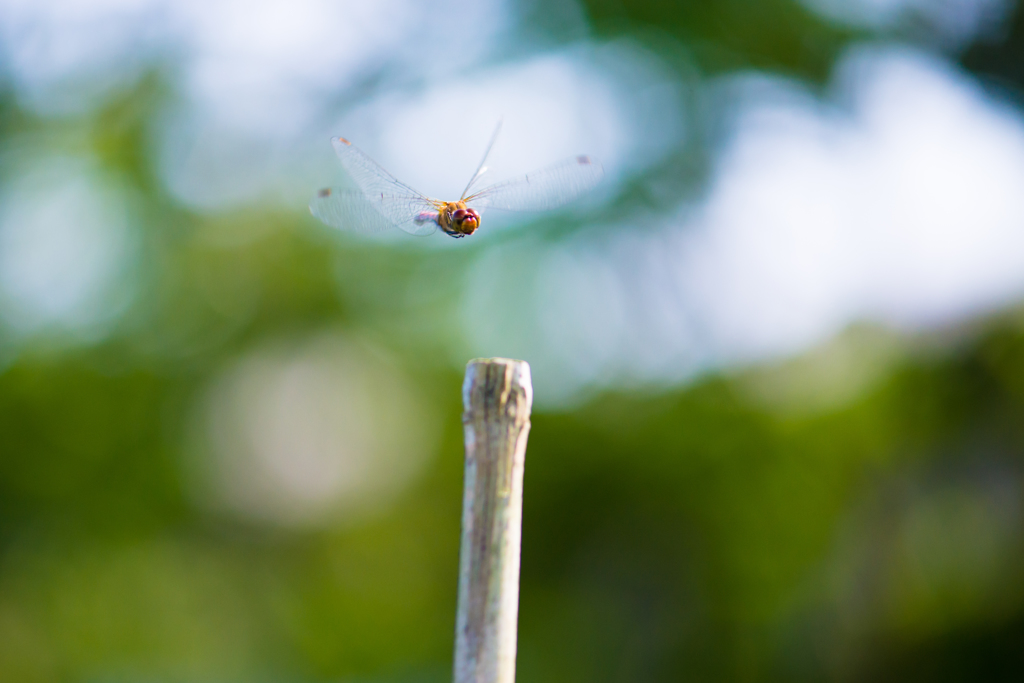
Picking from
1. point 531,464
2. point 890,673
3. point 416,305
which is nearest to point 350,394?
point 416,305

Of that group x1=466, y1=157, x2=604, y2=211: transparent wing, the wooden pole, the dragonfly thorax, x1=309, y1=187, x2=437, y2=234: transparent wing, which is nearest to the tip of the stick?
the wooden pole

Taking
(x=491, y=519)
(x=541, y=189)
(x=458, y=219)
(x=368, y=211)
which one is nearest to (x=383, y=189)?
(x=368, y=211)

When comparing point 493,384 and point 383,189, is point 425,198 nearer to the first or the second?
point 383,189

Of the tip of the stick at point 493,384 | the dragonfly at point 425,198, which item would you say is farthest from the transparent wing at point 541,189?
the tip of the stick at point 493,384

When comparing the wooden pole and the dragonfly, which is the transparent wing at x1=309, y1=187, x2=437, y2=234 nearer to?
the dragonfly

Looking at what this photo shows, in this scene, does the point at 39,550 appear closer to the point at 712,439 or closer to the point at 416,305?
the point at 416,305

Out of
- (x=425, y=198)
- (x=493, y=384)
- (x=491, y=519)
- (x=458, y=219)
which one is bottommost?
(x=491, y=519)

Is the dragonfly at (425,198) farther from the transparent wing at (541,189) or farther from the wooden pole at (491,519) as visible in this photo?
the wooden pole at (491,519)
